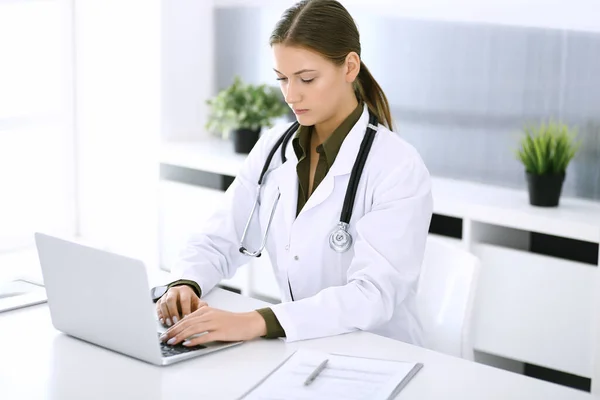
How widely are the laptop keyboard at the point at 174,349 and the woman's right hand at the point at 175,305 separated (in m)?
0.13

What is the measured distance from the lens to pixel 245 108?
12.3ft

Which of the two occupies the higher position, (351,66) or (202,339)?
(351,66)

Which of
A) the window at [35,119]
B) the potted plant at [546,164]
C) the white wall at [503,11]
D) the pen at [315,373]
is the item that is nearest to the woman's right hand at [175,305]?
the pen at [315,373]

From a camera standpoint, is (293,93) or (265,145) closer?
(293,93)

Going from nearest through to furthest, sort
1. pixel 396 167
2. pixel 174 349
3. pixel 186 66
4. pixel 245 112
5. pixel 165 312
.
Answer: pixel 174 349 < pixel 165 312 < pixel 396 167 < pixel 245 112 < pixel 186 66

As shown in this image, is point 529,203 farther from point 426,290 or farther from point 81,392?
point 81,392

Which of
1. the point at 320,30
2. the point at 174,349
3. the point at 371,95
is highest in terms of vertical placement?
the point at 320,30

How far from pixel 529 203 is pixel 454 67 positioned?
66cm

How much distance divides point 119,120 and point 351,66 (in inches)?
86.3

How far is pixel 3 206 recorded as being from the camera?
4.08 m

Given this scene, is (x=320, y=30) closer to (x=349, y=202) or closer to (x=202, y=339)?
(x=349, y=202)

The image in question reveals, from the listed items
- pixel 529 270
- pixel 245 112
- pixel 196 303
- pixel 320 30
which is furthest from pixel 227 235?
pixel 245 112

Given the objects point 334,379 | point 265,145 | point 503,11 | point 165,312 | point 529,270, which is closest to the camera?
point 334,379

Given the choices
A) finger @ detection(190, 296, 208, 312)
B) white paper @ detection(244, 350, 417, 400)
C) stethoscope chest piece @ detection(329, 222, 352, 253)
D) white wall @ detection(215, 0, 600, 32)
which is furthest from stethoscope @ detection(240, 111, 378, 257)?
white wall @ detection(215, 0, 600, 32)
